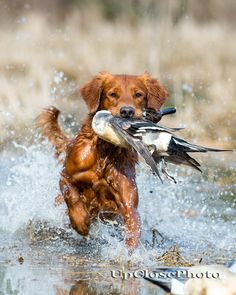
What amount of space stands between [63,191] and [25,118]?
5709 millimetres

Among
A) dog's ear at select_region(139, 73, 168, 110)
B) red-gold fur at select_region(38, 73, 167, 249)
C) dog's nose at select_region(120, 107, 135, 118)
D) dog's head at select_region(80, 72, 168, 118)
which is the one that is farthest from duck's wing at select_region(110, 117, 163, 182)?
dog's ear at select_region(139, 73, 168, 110)

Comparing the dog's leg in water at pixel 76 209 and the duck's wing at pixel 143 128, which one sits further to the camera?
the dog's leg in water at pixel 76 209

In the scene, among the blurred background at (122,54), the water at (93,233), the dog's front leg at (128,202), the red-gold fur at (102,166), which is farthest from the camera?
the blurred background at (122,54)

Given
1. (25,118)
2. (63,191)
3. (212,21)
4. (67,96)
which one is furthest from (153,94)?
(212,21)

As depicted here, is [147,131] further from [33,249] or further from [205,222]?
[205,222]

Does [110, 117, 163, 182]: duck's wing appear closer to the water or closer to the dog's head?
the dog's head

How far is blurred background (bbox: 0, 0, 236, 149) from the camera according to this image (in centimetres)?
1438

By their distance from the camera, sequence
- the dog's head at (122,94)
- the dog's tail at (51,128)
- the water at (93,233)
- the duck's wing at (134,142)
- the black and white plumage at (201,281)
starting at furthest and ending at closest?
the dog's tail at (51,128)
the dog's head at (122,94)
the duck's wing at (134,142)
the water at (93,233)
the black and white plumage at (201,281)

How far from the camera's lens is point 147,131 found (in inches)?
269

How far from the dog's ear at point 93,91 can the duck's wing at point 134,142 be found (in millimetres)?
705

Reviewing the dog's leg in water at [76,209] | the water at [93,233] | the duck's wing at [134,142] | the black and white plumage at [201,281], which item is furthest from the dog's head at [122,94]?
the black and white plumage at [201,281]

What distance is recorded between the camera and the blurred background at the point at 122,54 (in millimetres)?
14378

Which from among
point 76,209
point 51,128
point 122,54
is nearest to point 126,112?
point 76,209

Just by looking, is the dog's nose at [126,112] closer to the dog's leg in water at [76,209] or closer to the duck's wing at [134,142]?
the duck's wing at [134,142]
